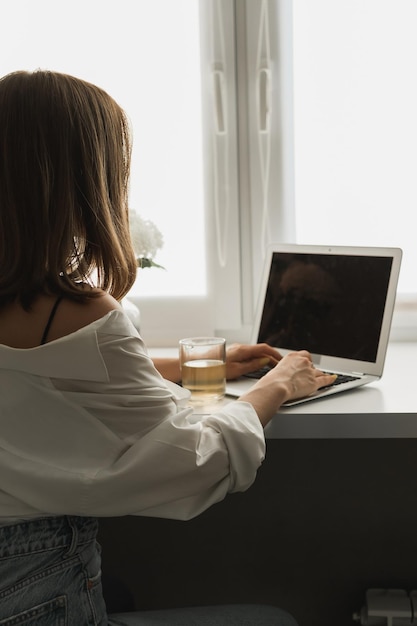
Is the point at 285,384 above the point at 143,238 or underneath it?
underneath

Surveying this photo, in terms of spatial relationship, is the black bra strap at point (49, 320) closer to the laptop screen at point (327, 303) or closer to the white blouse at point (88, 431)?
the white blouse at point (88, 431)

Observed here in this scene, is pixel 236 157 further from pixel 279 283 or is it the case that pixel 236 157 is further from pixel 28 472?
pixel 28 472

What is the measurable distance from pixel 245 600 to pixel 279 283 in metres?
0.71

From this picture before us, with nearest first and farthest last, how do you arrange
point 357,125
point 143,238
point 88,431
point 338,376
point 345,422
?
point 88,431 < point 345,422 < point 338,376 < point 143,238 < point 357,125

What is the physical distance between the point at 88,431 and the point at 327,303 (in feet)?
2.13

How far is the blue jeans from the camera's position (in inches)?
38.2

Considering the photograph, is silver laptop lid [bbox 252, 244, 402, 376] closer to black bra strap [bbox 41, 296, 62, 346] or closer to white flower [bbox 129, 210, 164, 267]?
white flower [bbox 129, 210, 164, 267]

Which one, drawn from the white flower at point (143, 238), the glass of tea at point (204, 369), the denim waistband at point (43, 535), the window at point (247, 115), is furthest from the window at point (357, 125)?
the denim waistband at point (43, 535)

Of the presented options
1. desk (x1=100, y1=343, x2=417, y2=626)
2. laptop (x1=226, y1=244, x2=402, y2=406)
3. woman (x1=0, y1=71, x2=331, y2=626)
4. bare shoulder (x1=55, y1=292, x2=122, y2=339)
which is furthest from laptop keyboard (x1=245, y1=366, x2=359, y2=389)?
bare shoulder (x1=55, y1=292, x2=122, y2=339)

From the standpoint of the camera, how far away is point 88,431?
0.97 meters

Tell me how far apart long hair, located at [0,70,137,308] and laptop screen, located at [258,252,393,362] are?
23.1 inches

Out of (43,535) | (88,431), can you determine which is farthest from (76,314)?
(43,535)

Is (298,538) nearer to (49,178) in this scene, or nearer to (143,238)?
(143,238)

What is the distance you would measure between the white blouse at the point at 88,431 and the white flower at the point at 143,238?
0.56m
